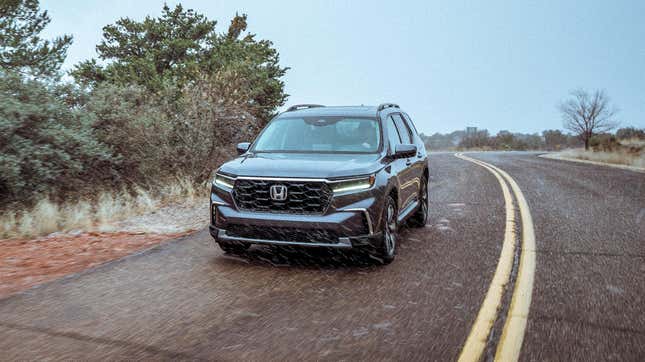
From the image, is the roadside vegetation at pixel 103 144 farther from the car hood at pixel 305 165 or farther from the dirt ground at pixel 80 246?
the car hood at pixel 305 165

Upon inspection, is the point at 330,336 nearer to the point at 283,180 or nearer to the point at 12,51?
the point at 283,180

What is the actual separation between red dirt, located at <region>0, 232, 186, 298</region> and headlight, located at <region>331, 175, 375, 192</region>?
2826 millimetres

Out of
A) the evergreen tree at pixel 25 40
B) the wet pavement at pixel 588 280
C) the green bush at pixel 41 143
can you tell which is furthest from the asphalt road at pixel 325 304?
the evergreen tree at pixel 25 40

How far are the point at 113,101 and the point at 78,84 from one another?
0.79 meters

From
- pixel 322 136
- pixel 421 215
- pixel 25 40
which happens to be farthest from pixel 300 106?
pixel 25 40

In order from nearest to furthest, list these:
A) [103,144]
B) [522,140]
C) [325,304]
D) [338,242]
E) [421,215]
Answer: [325,304], [338,242], [421,215], [103,144], [522,140]

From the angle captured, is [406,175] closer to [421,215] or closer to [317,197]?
[421,215]

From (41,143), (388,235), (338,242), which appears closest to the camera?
(338,242)

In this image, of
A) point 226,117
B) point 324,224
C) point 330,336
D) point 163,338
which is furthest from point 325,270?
point 226,117

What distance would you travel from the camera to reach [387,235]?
596 cm

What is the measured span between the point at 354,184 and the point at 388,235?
0.76m

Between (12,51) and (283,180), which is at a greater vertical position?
(12,51)

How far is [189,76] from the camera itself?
2784 cm

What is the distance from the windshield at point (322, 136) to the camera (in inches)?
269
